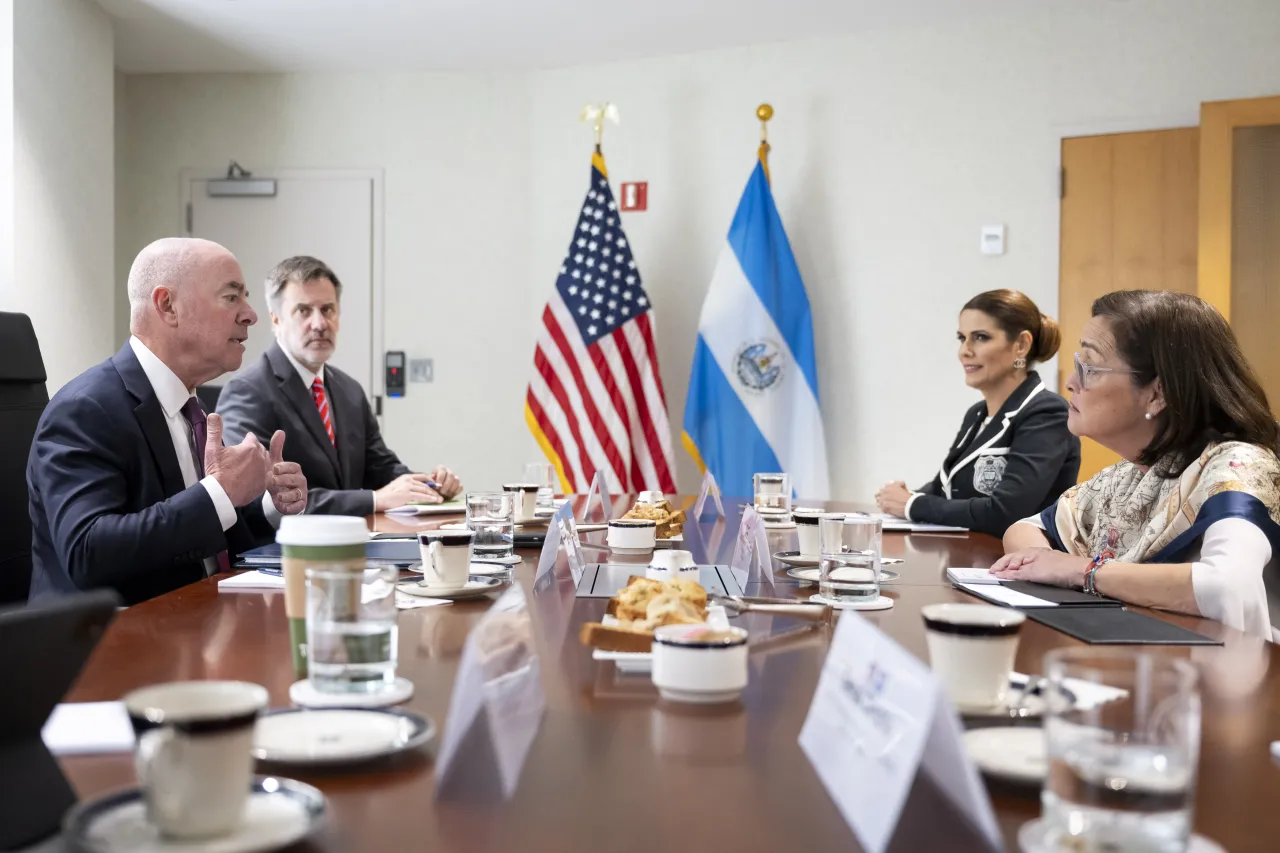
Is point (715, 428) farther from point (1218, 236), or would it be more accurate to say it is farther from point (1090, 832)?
point (1090, 832)

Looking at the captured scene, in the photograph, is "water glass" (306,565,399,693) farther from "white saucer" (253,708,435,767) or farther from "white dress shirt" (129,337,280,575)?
"white dress shirt" (129,337,280,575)

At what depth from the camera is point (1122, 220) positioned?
488 cm

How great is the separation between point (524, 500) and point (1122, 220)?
3.36 meters

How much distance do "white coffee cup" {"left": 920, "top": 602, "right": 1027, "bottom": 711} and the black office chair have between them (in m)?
1.92

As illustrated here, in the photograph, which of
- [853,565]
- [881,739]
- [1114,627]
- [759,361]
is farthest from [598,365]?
[881,739]

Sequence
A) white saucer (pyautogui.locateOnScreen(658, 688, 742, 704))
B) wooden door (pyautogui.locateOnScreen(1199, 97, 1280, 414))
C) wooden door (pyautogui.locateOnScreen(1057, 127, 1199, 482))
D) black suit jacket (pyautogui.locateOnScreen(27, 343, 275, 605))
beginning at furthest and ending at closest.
Answer: wooden door (pyautogui.locateOnScreen(1057, 127, 1199, 482))
wooden door (pyautogui.locateOnScreen(1199, 97, 1280, 414))
black suit jacket (pyautogui.locateOnScreen(27, 343, 275, 605))
white saucer (pyautogui.locateOnScreen(658, 688, 742, 704))

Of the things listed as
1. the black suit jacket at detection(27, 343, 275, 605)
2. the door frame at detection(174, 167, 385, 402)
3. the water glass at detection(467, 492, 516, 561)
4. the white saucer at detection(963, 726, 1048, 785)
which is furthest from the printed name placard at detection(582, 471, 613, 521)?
the door frame at detection(174, 167, 385, 402)

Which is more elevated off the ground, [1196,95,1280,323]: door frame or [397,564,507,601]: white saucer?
[1196,95,1280,323]: door frame

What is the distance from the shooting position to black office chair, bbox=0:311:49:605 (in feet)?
7.30

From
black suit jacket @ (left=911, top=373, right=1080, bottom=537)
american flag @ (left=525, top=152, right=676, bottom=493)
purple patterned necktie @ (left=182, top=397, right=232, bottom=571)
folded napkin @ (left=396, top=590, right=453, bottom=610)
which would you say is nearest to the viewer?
folded napkin @ (left=396, top=590, right=453, bottom=610)

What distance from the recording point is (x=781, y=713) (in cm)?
103

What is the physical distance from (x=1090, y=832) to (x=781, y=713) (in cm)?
40

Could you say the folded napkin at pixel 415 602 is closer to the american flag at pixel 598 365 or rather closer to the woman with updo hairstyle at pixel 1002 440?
the woman with updo hairstyle at pixel 1002 440

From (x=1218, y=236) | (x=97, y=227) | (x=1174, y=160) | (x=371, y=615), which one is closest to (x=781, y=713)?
(x=371, y=615)
